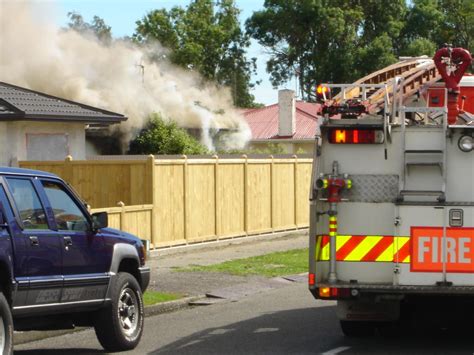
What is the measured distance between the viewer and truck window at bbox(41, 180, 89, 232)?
11031 mm

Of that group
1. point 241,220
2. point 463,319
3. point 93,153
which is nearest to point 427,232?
point 463,319

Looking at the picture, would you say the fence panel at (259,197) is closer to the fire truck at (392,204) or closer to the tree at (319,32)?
the fire truck at (392,204)

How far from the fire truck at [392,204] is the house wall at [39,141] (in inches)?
589

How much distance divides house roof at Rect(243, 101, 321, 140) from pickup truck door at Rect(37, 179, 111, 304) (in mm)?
46577

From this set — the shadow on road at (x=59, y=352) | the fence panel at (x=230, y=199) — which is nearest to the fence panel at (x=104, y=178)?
the fence panel at (x=230, y=199)

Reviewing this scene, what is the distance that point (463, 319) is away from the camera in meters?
11.7

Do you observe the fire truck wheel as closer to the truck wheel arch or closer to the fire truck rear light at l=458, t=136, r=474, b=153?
the truck wheel arch

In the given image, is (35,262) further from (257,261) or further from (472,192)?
(257,261)

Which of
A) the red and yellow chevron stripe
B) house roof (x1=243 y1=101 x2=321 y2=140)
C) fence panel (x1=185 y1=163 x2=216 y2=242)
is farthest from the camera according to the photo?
house roof (x1=243 y1=101 x2=321 y2=140)

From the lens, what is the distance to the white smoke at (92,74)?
1442 inches

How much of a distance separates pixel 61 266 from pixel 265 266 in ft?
35.4

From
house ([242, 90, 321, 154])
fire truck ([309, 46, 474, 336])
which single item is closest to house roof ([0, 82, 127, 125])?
fire truck ([309, 46, 474, 336])

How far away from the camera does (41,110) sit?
83.4 ft

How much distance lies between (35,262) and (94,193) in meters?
13.5
